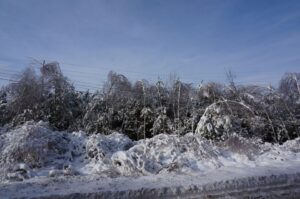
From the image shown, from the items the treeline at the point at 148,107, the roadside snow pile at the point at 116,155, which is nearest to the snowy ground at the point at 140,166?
the roadside snow pile at the point at 116,155

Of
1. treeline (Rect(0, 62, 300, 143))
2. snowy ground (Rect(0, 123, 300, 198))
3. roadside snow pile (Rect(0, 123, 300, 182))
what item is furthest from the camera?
treeline (Rect(0, 62, 300, 143))

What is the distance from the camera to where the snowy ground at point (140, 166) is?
6.92 m

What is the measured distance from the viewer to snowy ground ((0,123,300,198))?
692 centimetres

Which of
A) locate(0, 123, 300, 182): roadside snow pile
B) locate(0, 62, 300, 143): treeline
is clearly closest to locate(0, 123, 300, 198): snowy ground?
locate(0, 123, 300, 182): roadside snow pile

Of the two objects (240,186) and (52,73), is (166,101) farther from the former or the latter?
(240,186)

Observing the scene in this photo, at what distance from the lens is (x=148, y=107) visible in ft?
51.2

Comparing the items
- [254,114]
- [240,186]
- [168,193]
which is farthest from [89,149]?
[254,114]

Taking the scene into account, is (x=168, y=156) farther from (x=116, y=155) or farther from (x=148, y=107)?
(x=148, y=107)

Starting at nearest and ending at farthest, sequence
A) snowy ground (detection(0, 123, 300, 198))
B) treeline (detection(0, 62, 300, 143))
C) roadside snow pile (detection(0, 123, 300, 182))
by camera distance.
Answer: snowy ground (detection(0, 123, 300, 198)) < roadside snow pile (detection(0, 123, 300, 182)) < treeline (detection(0, 62, 300, 143))

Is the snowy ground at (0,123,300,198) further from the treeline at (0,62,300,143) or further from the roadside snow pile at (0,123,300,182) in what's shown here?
the treeline at (0,62,300,143)

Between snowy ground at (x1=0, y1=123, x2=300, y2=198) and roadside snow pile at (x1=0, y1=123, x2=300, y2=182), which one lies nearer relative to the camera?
snowy ground at (x1=0, y1=123, x2=300, y2=198)

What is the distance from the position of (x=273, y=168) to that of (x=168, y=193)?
339cm

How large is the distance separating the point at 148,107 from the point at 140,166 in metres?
6.84

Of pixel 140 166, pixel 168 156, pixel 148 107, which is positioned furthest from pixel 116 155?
pixel 148 107
